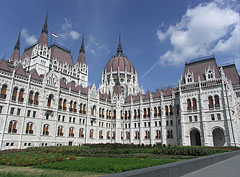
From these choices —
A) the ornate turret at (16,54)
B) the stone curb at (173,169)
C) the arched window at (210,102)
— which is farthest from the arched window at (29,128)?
the arched window at (210,102)

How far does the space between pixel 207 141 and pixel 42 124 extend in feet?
128

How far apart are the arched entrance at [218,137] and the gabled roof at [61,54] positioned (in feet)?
177

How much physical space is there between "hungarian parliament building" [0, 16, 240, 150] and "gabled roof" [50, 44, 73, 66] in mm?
493

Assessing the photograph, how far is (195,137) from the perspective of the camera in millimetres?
51719

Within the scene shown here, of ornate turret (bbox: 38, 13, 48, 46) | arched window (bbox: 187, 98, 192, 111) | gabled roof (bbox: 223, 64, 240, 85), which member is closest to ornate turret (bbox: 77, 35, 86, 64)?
ornate turret (bbox: 38, 13, 48, 46)

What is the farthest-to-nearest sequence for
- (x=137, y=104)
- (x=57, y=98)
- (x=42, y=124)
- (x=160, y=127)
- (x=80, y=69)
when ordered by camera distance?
(x=80, y=69), (x=137, y=104), (x=160, y=127), (x=57, y=98), (x=42, y=124)

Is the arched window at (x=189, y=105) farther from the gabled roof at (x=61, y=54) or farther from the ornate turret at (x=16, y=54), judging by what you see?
the ornate turret at (x=16, y=54)

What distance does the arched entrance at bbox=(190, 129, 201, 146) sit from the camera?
50.8m

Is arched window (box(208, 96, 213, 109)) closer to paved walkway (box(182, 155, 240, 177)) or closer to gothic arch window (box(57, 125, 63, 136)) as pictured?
paved walkway (box(182, 155, 240, 177))

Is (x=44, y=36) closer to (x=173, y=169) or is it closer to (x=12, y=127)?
(x=12, y=127)

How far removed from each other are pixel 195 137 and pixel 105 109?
2843cm

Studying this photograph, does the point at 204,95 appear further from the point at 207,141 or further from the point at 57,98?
the point at 57,98

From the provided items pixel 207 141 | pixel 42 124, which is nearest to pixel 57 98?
pixel 42 124

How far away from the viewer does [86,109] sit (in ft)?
189
